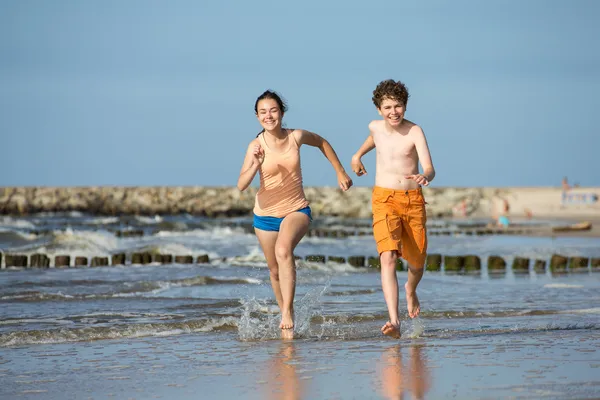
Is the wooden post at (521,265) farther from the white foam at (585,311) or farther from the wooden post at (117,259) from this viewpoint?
the wooden post at (117,259)

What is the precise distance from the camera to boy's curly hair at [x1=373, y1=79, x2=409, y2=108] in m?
7.60

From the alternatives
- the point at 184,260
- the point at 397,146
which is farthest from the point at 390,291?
→ the point at 184,260

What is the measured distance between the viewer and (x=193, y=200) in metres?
76.4

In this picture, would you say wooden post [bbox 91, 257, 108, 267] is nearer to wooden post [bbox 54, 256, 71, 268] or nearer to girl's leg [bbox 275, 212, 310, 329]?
wooden post [bbox 54, 256, 71, 268]

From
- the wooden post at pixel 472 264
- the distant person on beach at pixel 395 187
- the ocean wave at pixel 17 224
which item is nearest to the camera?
the distant person on beach at pixel 395 187

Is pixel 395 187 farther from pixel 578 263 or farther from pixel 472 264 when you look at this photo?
pixel 578 263

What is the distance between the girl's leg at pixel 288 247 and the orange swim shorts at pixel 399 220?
2.11ft

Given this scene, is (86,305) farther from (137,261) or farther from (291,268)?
(137,261)

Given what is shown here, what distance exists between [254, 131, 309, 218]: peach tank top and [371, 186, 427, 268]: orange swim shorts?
0.70 m

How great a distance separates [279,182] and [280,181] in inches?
0.5

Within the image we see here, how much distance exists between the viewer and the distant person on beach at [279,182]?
789cm

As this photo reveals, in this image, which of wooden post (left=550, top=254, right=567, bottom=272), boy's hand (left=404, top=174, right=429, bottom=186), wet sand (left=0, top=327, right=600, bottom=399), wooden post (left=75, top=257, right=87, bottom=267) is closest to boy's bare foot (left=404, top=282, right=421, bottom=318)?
wet sand (left=0, top=327, right=600, bottom=399)

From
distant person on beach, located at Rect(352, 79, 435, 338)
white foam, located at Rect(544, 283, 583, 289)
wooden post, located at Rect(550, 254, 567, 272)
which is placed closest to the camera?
distant person on beach, located at Rect(352, 79, 435, 338)

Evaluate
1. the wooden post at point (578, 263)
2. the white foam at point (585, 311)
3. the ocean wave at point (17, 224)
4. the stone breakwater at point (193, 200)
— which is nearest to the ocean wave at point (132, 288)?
the white foam at point (585, 311)
